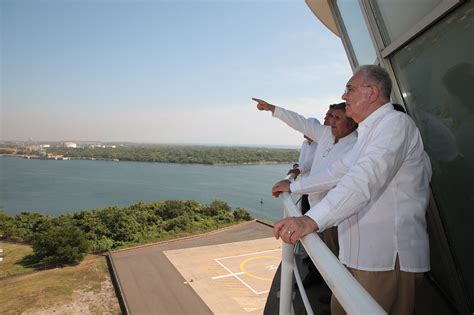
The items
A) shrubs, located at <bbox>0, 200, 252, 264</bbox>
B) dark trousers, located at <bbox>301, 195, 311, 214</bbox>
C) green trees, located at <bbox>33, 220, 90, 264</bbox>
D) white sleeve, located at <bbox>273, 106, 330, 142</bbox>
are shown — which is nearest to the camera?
white sleeve, located at <bbox>273, 106, 330, 142</bbox>

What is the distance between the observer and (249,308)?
11.5 m

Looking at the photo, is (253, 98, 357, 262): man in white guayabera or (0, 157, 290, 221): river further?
(0, 157, 290, 221): river

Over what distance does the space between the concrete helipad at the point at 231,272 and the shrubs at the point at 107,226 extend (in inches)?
186

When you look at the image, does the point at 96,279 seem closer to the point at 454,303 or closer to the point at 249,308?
the point at 249,308

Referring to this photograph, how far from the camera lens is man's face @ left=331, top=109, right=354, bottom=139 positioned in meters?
1.90

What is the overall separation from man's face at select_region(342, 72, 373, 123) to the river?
30913 mm

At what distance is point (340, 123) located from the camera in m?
1.92

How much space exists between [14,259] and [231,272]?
1243cm

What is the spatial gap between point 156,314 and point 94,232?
1133 cm

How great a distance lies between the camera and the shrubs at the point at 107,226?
57.6ft

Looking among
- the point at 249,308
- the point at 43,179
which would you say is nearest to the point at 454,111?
the point at 249,308

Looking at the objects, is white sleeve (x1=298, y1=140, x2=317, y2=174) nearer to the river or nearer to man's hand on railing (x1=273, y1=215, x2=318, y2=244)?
man's hand on railing (x1=273, y1=215, x2=318, y2=244)

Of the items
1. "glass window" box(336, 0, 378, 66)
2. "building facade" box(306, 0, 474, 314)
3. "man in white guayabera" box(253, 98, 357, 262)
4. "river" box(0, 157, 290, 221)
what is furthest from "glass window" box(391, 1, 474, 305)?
"river" box(0, 157, 290, 221)

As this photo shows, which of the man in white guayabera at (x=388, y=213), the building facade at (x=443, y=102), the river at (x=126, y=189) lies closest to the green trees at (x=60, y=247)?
the river at (x=126, y=189)
